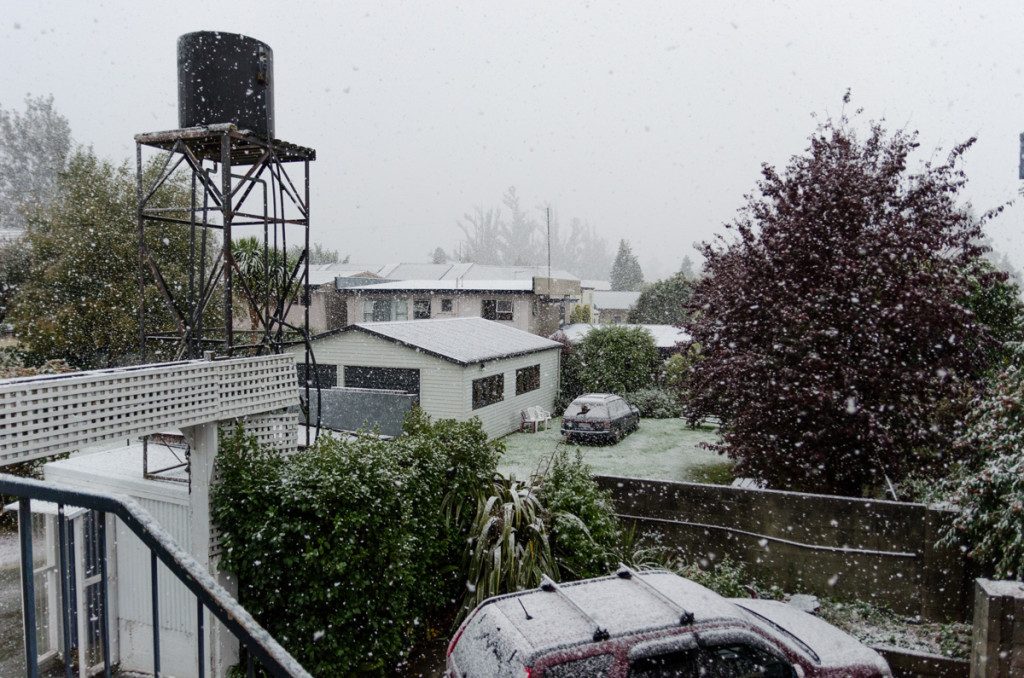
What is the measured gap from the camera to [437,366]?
17.7 m

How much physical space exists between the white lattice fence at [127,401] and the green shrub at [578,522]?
11.0ft

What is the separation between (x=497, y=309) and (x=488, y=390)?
10663 millimetres

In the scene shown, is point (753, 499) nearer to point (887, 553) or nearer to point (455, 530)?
point (887, 553)

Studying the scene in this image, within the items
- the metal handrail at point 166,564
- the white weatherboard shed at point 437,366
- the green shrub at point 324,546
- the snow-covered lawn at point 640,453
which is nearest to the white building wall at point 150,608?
the green shrub at point 324,546

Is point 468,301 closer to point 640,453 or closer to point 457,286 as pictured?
point 457,286

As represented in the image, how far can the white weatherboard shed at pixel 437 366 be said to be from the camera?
17594 mm

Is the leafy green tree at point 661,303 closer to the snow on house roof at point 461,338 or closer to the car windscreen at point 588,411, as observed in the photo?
the snow on house roof at point 461,338

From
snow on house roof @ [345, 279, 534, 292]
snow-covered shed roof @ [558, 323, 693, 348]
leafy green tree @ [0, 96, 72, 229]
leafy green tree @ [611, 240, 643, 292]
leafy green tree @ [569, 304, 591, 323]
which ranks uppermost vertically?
leafy green tree @ [0, 96, 72, 229]

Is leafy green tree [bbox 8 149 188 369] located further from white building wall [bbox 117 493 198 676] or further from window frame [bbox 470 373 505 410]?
white building wall [bbox 117 493 198 676]

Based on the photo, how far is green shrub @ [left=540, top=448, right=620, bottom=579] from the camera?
24.7 feet

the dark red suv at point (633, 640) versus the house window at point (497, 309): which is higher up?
the house window at point (497, 309)

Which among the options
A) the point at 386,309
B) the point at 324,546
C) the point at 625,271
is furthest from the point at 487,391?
the point at 625,271

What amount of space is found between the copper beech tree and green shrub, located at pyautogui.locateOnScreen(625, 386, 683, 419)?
12366 millimetres

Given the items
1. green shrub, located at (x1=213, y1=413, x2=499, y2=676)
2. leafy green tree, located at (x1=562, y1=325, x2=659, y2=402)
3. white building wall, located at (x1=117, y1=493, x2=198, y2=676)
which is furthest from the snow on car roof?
leafy green tree, located at (x1=562, y1=325, x2=659, y2=402)
